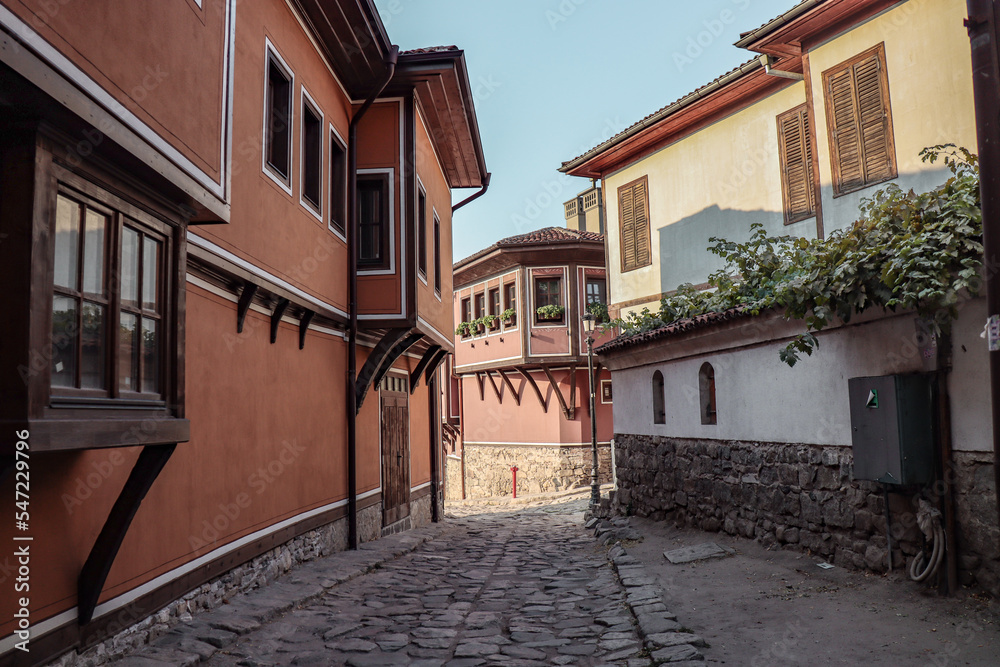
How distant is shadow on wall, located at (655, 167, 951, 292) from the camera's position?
11.0 m

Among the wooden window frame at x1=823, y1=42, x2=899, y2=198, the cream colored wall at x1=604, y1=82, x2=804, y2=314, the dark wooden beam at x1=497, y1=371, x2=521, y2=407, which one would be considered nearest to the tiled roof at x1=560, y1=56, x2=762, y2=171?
the cream colored wall at x1=604, y1=82, x2=804, y2=314

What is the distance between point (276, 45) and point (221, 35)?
8.43 feet

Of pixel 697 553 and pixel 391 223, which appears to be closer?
pixel 697 553

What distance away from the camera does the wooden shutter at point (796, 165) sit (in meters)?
12.6

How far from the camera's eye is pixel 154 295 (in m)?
4.69

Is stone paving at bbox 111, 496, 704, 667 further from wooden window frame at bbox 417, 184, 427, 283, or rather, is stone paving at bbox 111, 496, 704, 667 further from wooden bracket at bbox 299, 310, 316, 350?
wooden window frame at bbox 417, 184, 427, 283

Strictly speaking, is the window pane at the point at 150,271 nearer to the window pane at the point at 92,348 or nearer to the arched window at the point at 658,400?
the window pane at the point at 92,348

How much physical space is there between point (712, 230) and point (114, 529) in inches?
477

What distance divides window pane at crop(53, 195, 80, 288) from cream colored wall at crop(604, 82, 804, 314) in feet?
36.5

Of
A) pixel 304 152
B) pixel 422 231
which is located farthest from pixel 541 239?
pixel 304 152

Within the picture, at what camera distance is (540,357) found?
80.0ft

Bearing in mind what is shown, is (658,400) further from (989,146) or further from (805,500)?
(989,146)

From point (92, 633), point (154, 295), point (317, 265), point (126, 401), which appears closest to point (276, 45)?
point (317, 265)

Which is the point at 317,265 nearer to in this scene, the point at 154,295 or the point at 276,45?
the point at 276,45
